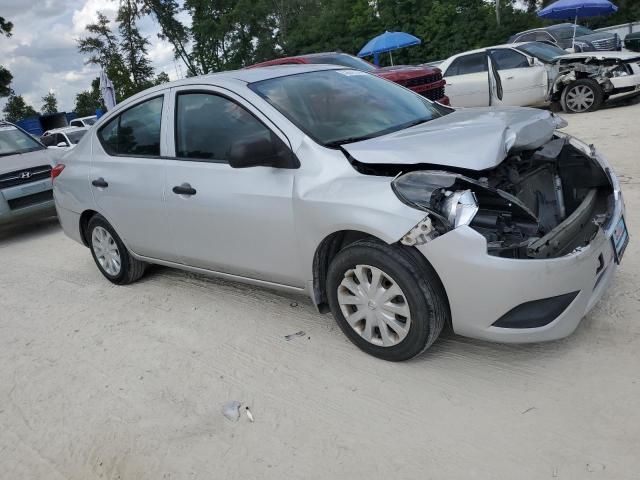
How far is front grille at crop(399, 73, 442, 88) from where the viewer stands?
31.3ft

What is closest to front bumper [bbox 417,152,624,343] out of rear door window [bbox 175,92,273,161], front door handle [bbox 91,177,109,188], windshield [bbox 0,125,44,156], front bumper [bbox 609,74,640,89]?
rear door window [bbox 175,92,273,161]

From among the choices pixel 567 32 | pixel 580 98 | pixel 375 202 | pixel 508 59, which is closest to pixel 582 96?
pixel 580 98

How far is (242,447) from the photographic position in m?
2.72

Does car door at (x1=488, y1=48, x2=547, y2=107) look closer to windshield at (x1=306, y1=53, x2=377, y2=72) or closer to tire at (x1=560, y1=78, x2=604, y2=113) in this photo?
tire at (x1=560, y1=78, x2=604, y2=113)

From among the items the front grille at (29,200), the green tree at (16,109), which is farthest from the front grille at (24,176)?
the green tree at (16,109)

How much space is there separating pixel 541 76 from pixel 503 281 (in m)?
9.45

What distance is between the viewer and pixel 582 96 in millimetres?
10609

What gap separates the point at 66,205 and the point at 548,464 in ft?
15.3

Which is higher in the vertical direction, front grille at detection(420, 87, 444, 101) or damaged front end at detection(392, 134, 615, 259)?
front grille at detection(420, 87, 444, 101)

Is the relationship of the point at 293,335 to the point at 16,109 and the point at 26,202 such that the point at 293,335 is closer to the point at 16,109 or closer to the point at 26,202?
the point at 26,202

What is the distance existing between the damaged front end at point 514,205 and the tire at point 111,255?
9.63ft

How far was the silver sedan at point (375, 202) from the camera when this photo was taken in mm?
2758

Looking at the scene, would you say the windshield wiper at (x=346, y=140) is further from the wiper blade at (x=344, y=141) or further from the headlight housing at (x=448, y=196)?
the headlight housing at (x=448, y=196)

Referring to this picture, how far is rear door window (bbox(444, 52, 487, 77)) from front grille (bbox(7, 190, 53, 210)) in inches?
325
